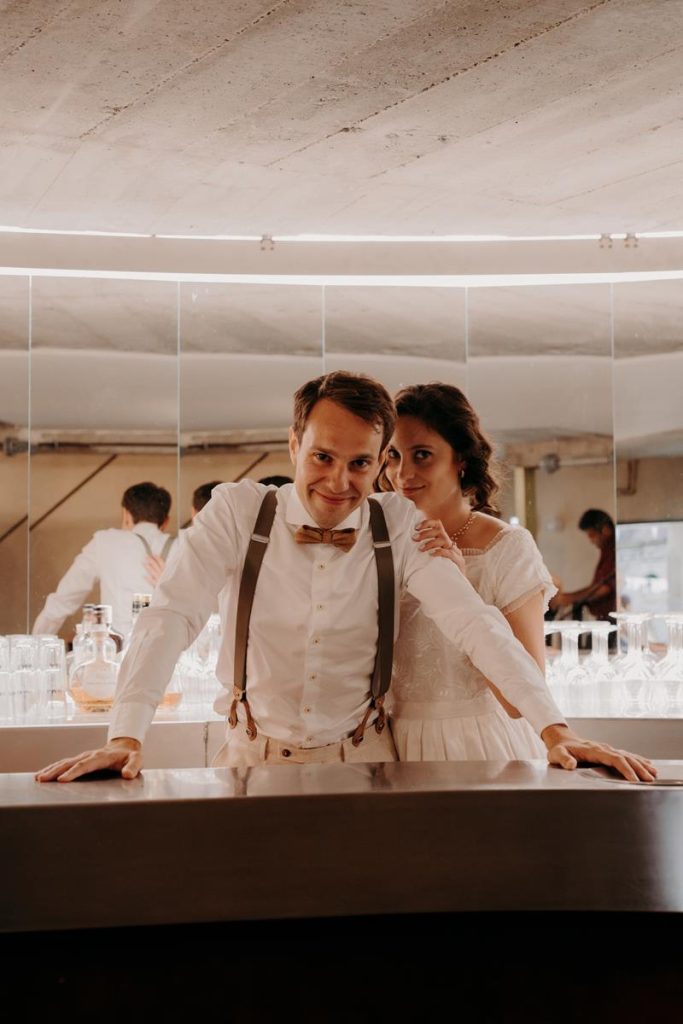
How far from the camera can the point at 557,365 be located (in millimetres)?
6434

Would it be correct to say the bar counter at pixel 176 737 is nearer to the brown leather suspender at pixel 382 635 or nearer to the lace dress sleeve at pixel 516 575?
the lace dress sleeve at pixel 516 575

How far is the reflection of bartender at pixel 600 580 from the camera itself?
6391 mm

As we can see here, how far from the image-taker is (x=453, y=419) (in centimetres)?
318

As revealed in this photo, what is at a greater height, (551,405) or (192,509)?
(551,405)

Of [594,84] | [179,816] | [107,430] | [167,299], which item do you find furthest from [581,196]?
[179,816]

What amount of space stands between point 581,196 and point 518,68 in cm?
144

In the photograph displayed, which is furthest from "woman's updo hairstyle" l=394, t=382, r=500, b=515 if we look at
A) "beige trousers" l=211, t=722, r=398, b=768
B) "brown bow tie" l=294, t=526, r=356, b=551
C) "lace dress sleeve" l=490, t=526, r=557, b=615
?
"beige trousers" l=211, t=722, r=398, b=768

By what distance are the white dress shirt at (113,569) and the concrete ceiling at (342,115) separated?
1.77 metres

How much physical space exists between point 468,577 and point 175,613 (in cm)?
97

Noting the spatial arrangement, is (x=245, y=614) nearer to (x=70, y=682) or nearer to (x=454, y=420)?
(x=454, y=420)

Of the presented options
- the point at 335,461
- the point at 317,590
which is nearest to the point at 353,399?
the point at 335,461

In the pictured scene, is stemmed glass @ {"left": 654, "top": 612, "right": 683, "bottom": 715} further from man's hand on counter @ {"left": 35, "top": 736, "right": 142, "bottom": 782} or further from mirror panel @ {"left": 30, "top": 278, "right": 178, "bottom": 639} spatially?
mirror panel @ {"left": 30, "top": 278, "right": 178, "bottom": 639}

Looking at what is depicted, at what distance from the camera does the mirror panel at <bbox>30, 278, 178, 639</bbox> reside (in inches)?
245

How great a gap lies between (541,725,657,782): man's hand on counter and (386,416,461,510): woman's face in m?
1.05
